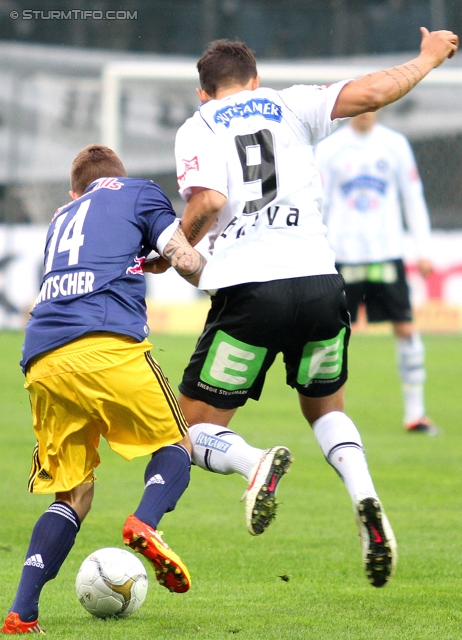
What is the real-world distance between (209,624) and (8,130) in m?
16.4

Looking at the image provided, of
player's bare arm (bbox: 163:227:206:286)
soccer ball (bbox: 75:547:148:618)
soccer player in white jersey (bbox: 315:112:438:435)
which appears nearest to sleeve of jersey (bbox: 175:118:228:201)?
player's bare arm (bbox: 163:227:206:286)

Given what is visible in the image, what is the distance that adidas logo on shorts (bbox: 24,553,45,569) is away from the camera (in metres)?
3.64

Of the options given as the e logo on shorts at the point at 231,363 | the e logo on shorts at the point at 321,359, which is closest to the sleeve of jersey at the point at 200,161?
the e logo on shorts at the point at 231,363

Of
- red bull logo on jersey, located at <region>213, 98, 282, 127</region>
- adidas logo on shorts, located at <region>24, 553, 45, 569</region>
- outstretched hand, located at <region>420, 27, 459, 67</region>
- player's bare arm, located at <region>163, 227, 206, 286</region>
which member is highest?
outstretched hand, located at <region>420, 27, 459, 67</region>

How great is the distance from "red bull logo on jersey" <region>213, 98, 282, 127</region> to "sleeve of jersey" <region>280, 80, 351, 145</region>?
8cm

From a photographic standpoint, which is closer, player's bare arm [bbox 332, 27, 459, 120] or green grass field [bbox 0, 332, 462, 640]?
green grass field [bbox 0, 332, 462, 640]

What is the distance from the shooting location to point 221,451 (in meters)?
4.09

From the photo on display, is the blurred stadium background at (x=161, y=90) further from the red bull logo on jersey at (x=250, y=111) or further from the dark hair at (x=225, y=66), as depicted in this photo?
the red bull logo on jersey at (x=250, y=111)

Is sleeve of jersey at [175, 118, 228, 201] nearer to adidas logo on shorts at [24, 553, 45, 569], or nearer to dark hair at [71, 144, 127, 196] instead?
dark hair at [71, 144, 127, 196]

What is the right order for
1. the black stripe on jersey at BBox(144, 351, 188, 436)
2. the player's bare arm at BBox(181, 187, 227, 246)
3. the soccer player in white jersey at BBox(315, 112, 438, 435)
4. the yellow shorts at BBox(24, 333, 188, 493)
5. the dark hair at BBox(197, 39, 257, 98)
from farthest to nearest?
1. the soccer player in white jersey at BBox(315, 112, 438, 435)
2. the dark hair at BBox(197, 39, 257, 98)
3. the player's bare arm at BBox(181, 187, 227, 246)
4. the black stripe on jersey at BBox(144, 351, 188, 436)
5. the yellow shorts at BBox(24, 333, 188, 493)

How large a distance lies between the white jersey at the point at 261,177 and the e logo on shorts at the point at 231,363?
247mm

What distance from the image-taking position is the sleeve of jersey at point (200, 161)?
3961mm

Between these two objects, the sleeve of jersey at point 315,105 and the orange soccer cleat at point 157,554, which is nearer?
the orange soccer cleat at point 157,554

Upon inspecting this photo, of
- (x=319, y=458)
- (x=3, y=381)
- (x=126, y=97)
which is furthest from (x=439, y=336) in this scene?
(x=319, y=458)
